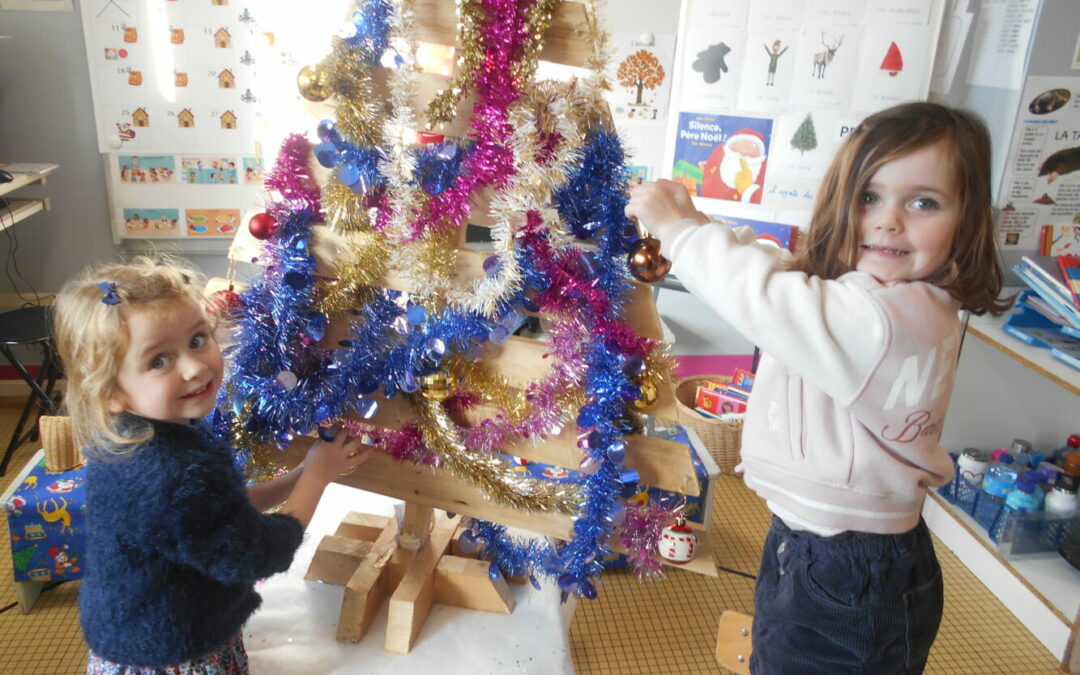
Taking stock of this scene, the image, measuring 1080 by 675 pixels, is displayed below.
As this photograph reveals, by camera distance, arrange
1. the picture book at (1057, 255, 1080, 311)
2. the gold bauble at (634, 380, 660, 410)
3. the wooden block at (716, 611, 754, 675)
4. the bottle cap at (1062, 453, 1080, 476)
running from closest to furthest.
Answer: the gold bauble at (634, 380, 660, 410) < the wooden block at (716, 611, 754, 675) < the picture book at (1057, 255, 1080, 311) < the bottle cap at (1062, 453, 1080, 476)

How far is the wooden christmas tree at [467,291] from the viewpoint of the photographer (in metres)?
0.99

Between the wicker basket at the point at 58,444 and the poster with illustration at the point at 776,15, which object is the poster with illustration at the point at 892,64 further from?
the wicker basket at the point at 58,444

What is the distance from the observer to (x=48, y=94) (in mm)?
2406

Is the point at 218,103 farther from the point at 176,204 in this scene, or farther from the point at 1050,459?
the point at 1050,459

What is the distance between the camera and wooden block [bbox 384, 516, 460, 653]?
51.0 inches

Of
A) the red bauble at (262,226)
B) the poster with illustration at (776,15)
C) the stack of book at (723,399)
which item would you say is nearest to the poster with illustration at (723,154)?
the poster with illustration at (776,15)

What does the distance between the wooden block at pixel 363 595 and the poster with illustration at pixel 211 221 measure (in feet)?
5.38

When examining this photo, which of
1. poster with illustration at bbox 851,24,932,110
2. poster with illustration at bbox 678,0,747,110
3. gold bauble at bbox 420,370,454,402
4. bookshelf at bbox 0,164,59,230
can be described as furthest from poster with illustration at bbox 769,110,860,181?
bookshelf at bbox 0,164,59,230

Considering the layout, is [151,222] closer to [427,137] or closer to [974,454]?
[427,137]

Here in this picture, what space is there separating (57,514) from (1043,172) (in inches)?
108

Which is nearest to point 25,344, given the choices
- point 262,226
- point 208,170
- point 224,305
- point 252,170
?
point 208,170

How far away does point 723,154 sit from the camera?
2520 mm

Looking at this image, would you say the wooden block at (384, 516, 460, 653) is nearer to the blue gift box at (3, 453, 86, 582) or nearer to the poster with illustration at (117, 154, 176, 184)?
the blue gift box at (3, 453, 86, 582)

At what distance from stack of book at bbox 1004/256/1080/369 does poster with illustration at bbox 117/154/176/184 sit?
2638 mm
